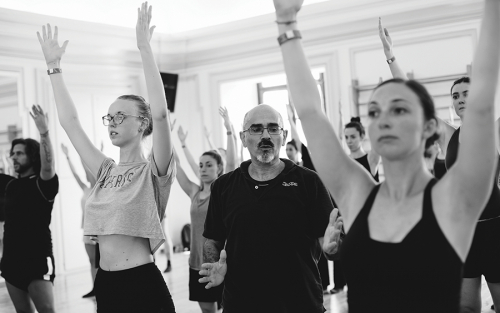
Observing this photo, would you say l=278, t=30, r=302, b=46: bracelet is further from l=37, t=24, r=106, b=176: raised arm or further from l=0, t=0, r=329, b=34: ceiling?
l=0, t=0, r=329, b=34: ceiling

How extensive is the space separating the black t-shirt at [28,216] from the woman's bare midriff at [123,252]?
1507 millimetres

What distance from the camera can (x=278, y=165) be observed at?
7.36 ft

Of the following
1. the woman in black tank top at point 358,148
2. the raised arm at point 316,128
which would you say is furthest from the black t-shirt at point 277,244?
the woman in black tank top at point 358,148

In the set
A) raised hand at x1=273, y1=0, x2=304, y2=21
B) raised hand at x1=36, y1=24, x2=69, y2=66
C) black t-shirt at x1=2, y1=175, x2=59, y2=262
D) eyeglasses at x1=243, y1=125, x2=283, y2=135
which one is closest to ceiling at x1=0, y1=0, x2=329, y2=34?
black t-shirt at x1=2, y1=175, x2=59, y2=262

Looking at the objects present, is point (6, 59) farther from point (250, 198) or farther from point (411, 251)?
point (411, 251)

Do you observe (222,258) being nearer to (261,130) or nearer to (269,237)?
(269,237)

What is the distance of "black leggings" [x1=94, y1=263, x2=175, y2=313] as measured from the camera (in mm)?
2086

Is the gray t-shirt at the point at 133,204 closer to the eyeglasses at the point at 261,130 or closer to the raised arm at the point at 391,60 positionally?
the eyeglasses at the point at 261,130

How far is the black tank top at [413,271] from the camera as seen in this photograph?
1.18 meters

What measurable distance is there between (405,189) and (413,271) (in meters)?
0.19

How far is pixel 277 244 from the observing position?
2.06m

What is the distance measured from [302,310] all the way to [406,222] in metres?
0.89

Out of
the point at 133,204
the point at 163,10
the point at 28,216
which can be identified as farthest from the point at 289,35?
the point at 163,10

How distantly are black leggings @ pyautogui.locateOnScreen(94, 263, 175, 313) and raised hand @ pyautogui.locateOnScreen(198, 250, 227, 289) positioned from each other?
8.8 inches
